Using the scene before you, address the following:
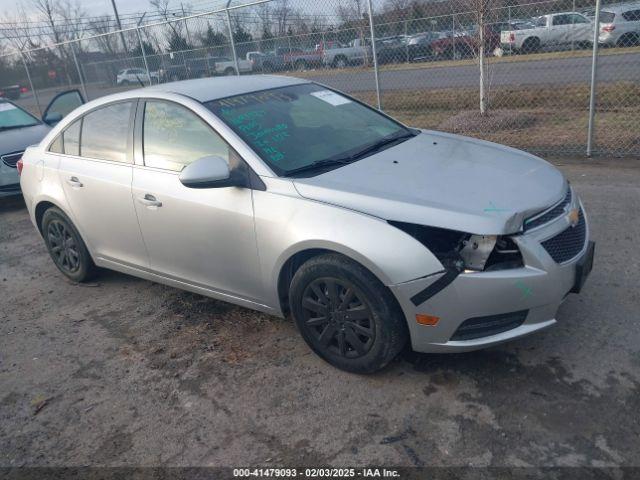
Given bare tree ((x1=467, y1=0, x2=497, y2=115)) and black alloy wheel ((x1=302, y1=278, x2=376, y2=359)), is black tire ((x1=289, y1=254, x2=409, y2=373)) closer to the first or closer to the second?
black alloy wheel ((x1=302, y1=278, x2=376, y2=359))

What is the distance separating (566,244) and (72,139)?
390cm

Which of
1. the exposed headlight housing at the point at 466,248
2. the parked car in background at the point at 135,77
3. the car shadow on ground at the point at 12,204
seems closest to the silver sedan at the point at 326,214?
the exposed headlight housing at the point at 466,248

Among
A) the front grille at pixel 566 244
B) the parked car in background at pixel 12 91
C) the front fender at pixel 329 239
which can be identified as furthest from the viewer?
the parked car in background at pixel 12 91

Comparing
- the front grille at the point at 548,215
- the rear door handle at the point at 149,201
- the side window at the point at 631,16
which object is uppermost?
the side window at the point at 631,16

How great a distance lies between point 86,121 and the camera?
451 centimetres

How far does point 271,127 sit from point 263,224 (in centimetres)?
77

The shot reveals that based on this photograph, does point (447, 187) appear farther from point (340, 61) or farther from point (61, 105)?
point (61, 105)

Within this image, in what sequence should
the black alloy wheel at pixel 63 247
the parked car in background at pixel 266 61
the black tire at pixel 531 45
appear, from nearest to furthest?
A: the black alloy wheel at pixel 63 247
the black tire at pixel 531 45
the parked car in background at pixel 266 61

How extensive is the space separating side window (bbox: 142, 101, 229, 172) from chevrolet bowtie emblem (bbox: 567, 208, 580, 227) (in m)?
2.06

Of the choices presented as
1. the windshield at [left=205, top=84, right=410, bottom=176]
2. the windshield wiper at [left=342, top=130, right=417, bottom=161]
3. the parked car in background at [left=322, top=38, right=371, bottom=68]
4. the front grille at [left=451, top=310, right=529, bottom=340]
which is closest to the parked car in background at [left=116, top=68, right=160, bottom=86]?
the parked car in background at [left=322, top=38, right=371, bottom=68]

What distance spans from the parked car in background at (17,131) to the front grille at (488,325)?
7087 mm

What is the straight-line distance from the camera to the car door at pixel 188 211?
3.40 m

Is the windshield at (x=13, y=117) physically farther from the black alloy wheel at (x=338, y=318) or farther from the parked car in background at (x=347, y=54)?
the black alloy wheel at (x=338, y=318)

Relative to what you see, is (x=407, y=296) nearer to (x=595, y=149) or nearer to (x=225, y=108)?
(x=225, y=108)
